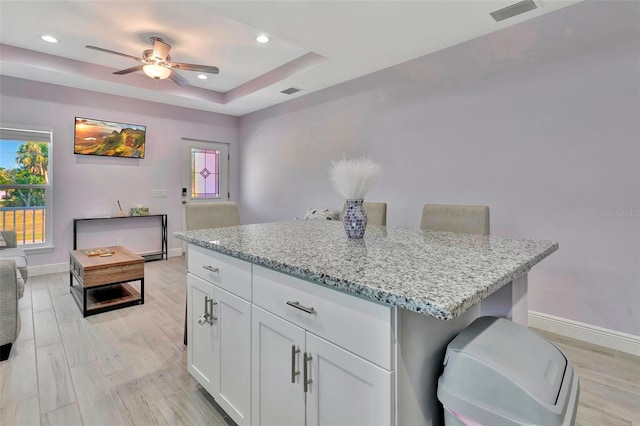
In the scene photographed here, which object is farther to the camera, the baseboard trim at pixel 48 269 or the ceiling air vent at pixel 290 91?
the ceiling air vent at pixel 290 91

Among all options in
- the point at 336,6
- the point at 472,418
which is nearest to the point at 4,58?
the point at 336,6

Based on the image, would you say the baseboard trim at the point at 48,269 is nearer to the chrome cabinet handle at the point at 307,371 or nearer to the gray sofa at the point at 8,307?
the gray sofa at the point at 8,307

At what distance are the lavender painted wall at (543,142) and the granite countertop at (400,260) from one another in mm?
1388

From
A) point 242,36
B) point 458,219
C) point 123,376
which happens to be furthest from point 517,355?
point 242,36

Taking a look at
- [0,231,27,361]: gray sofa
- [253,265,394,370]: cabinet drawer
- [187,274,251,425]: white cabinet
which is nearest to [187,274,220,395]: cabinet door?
[187,274,251,425]: white cabinet

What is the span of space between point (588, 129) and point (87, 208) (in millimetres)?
5794

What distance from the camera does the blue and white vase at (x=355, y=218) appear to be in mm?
1564

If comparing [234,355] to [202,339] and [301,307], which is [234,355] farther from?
[301,307]

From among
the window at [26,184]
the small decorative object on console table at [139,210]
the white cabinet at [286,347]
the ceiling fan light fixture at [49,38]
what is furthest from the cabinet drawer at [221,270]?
the window at [26,184]

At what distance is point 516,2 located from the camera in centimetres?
232

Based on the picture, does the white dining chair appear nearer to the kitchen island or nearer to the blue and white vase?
the kitchen island

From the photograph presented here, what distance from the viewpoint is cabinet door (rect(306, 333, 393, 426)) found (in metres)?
0.82

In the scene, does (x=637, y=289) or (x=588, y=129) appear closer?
(x=637, y=289)

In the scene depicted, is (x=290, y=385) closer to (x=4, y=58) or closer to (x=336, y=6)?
(x=336, y=6)
